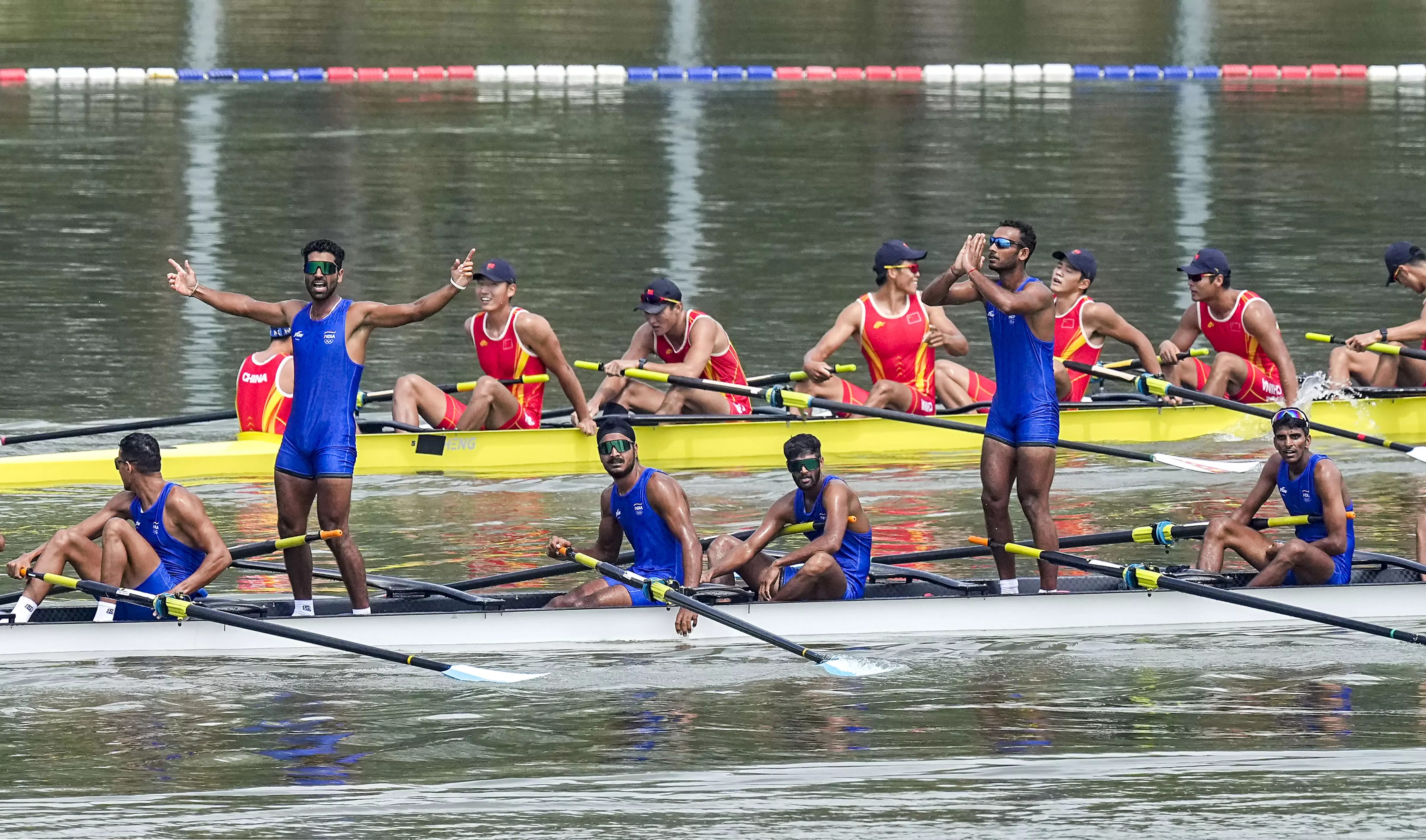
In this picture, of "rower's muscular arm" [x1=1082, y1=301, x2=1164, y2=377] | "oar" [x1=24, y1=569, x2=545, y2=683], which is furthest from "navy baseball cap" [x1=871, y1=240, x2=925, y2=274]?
"oar" [x1=24, y1=569, x2=545, y2=683]

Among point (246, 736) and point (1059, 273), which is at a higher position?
point (1059, 273)

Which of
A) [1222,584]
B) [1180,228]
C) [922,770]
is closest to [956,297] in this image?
[1222,584]

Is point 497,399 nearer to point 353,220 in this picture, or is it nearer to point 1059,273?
point 1059,273

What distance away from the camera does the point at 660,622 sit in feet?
38.6

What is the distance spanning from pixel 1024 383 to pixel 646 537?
211cm

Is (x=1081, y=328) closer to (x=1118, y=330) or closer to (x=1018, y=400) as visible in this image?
(x=1118, y=330)

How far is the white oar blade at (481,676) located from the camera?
1122cm

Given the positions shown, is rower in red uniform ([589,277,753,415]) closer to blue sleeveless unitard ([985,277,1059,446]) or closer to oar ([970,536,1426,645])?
blue sleeveless unitard ([985,277,1059,446])

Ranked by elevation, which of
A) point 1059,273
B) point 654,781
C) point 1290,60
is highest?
point 1290,60

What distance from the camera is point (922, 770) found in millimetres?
10070

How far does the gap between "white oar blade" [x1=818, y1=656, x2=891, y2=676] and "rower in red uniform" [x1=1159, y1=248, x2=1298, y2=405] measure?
6115 millimetres

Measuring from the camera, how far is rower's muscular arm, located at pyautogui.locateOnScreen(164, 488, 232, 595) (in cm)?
1149

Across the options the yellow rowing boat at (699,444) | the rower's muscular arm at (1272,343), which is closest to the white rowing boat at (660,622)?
the yellow rowing boat at (699,444)

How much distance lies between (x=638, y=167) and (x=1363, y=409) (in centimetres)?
1481
